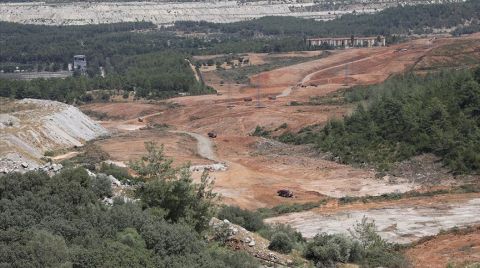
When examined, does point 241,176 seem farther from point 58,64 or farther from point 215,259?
point 58,64

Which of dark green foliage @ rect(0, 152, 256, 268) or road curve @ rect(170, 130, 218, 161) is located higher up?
dark green foliage @ rect(0, 152, 256, 268)

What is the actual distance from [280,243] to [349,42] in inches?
6030

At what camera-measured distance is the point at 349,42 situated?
176 m

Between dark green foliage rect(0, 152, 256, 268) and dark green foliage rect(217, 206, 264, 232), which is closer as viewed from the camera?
dark green foliage rect(0, 152, 256, 268)

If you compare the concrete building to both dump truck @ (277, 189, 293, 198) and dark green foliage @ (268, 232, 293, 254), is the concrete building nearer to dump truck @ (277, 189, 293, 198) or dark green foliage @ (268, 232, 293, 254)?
dump truck @ (277, 189, 293, 198)

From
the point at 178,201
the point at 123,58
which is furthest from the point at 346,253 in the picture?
→ the point at 123,58

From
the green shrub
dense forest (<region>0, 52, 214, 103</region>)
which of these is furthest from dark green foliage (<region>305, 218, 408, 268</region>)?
dense forest (<region>0, 52, 214, 103</region>)

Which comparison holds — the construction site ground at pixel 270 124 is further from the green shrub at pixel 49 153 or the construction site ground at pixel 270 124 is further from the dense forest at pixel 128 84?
the dense forest at pixel 128 84

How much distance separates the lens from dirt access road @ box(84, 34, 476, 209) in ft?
171

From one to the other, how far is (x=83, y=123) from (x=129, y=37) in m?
123

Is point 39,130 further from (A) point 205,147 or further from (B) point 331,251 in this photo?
(B) point 331,251

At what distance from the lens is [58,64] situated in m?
163

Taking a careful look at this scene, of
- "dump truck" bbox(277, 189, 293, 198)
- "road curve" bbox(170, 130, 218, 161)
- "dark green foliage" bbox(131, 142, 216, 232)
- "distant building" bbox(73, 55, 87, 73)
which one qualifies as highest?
"dark green foliage" bbox(131, 142, 216, 232)

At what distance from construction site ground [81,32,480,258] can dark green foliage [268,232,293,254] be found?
580 inches
